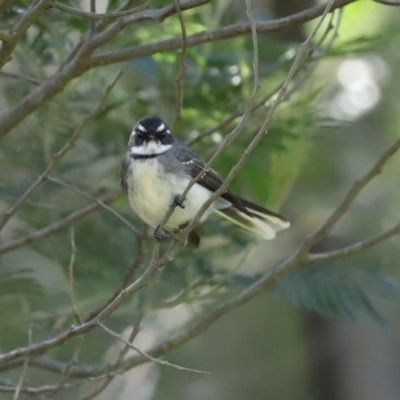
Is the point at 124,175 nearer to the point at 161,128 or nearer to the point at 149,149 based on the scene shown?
the point at 149,149

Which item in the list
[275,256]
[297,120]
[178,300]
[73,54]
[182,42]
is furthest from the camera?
[275,256]

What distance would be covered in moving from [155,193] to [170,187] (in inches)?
3.3

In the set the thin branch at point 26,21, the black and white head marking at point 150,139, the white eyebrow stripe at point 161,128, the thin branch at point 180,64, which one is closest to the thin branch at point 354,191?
the thin branch at point 180,64

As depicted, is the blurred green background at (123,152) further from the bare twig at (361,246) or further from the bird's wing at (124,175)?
the bare twig at (361,246)

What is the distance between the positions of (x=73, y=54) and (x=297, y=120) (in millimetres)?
1399

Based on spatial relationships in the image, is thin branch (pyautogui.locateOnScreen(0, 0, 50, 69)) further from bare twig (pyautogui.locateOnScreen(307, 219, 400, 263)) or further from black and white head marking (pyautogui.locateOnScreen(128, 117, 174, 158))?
bare twig (pyautogui.locateOnScreen(307, 219, 400, 263))

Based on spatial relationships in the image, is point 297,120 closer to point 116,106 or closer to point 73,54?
point 116,106

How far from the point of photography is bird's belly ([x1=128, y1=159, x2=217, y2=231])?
14.1ft

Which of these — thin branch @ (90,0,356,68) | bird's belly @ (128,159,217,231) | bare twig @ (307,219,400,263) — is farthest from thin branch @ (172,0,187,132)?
bare twig @ (307,219,400,263)

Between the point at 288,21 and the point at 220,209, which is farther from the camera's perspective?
the point at 220,209

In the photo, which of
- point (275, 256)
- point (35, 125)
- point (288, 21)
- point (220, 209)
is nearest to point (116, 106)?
point (35, 125)

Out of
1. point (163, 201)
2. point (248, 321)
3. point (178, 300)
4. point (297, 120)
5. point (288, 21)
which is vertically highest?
point (248, 321)

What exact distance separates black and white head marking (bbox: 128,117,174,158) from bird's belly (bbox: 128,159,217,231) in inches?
4.1

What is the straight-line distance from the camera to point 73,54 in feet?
13.8
